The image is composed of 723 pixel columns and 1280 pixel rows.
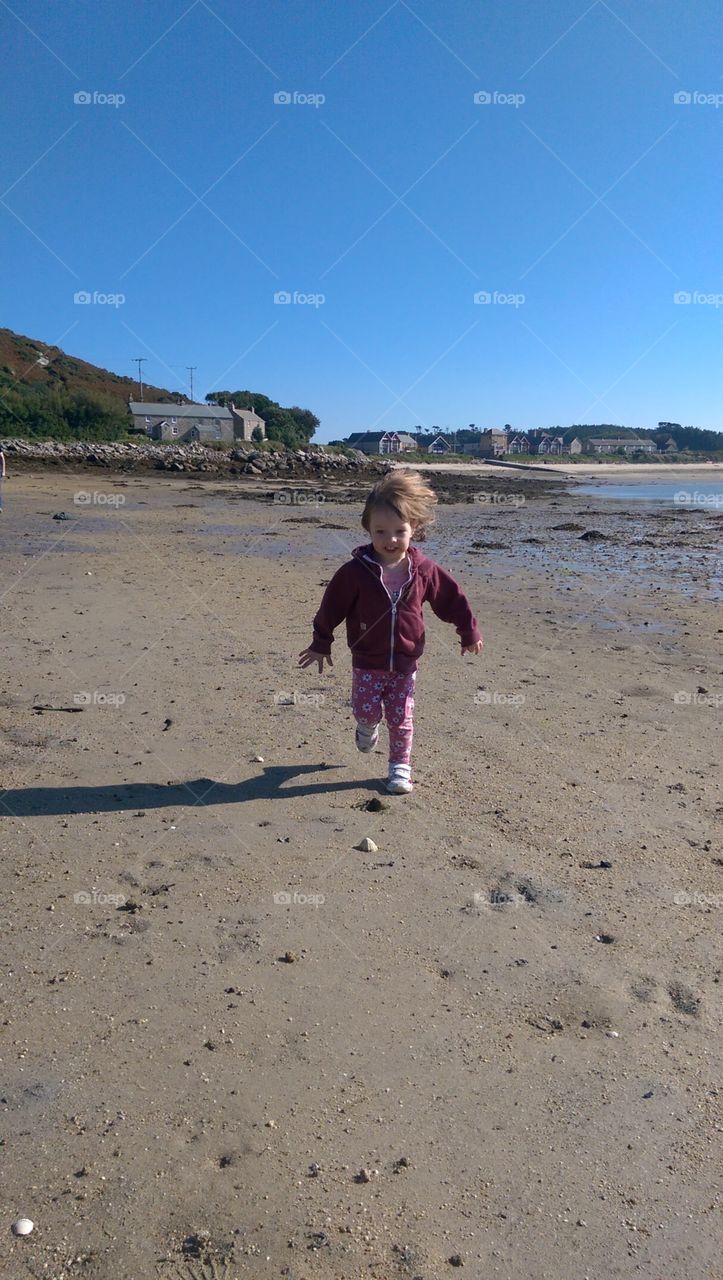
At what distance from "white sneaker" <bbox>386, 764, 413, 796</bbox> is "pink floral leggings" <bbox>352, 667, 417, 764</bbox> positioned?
0.18 ft

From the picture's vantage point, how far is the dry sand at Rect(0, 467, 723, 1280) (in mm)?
2018

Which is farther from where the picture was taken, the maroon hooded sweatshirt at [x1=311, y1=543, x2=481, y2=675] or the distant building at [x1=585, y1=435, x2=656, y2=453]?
the distant building at [x1=585, y1=435, x2=656, y2=453]

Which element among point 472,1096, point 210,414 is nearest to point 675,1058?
point 472,1096

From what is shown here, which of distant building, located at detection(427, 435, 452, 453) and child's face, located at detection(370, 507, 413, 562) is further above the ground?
distant building, located at detection(427, 435, 452, 453)

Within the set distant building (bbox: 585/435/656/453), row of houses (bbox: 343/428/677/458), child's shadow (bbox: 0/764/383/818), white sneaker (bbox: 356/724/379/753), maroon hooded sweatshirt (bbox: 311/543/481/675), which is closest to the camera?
child's shadow (bbox: 0/764/383/818)

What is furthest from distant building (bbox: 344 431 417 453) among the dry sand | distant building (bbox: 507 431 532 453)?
the dry sand

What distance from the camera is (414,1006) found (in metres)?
2.77

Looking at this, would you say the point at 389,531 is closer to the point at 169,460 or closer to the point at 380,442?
the point at 169,460

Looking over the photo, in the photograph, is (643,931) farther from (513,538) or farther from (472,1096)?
(513,538)

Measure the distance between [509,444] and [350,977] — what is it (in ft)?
425

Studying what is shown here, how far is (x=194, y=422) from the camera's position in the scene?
82312 mm

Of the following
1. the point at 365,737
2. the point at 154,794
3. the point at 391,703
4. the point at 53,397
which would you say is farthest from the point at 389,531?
the point at 53,397

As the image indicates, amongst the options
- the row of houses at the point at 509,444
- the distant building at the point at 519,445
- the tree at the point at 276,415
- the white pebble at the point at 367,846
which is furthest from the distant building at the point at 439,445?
the white pebble at the point at 367,846

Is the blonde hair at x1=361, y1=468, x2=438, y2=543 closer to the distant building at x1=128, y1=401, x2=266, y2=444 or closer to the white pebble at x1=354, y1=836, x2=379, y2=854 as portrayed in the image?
the white pebble at x1=354, y1=836, x2=379, y2=854
